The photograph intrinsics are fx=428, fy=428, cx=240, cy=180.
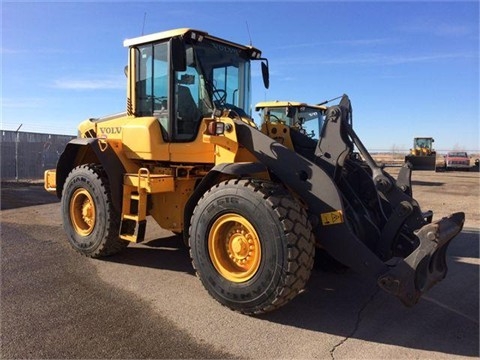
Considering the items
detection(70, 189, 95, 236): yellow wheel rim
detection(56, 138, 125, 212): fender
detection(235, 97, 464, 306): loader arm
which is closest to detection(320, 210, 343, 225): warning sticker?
detection(235, 97, 464, 306): loader arm

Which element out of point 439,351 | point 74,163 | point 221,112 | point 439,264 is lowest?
point 439,351

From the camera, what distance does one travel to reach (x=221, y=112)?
510cm

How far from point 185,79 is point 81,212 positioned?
265cm

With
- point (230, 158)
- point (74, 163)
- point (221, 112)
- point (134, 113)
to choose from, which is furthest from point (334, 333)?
point (74, 163)

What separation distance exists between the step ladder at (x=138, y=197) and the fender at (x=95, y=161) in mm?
108

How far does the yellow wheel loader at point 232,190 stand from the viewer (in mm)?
3922

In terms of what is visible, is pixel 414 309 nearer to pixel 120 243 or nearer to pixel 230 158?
pixel 230 158

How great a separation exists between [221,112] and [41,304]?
286 centimetres

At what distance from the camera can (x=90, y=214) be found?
6305 mm

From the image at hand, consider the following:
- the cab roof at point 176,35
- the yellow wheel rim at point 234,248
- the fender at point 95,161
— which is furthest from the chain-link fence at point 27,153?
the yellow wheel rim at point 234,248

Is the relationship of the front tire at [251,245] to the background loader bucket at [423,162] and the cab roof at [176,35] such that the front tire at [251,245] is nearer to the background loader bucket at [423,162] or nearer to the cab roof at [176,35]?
the cab roof at [176,35]

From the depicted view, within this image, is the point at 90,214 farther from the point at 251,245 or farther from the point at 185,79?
the point at 251,245

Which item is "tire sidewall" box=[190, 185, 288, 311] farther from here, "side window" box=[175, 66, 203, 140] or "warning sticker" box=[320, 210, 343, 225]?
"side window" box=[175, 66, 203, 140]

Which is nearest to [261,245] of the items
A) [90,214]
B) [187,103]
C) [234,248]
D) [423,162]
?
[234,248]
